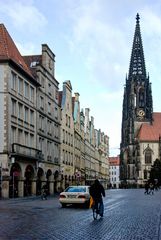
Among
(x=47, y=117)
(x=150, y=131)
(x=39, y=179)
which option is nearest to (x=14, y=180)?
(x=39, y=179)

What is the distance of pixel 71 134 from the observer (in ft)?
261

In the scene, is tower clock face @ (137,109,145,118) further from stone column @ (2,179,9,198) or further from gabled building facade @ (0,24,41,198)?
stone column @ (2,179,9,198)

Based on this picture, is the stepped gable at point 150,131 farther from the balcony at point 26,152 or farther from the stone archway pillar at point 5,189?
the stone archway pillar at point 5,189

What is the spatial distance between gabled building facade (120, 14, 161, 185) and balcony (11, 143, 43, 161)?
97.0 m

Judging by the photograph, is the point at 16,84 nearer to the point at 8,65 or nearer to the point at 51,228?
the point at 8,65

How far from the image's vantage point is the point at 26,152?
49156mm

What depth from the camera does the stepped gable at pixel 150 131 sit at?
15238cm

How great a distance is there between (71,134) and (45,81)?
2099cm

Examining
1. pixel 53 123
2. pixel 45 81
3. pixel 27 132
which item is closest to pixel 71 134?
pixel 53 123

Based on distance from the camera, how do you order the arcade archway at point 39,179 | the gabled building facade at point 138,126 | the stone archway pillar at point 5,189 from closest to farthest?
1. the stone archway pillar at point 5,189
2. the arcade archway at point 39,179
3. the gabled building facade at point 138,126

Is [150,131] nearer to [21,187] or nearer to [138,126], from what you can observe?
[138,126]

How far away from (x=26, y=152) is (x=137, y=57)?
392 feet

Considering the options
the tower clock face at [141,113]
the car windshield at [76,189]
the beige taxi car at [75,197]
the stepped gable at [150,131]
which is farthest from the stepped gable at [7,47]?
the tower clock face at [141,113]

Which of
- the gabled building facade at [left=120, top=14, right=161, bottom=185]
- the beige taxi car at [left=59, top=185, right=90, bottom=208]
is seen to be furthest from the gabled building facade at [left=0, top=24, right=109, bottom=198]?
the gabled building facade at [left=120, top=14, right=161, bottom=185]
